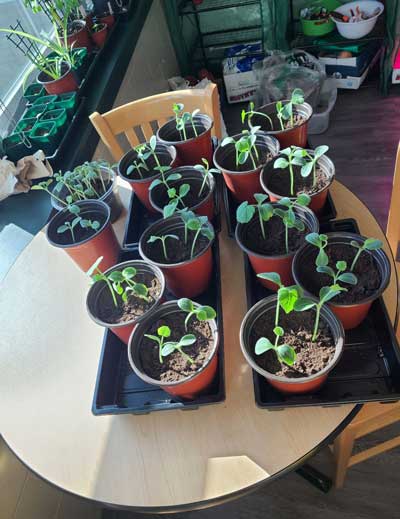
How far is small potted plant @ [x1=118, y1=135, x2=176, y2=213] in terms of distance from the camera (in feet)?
3.61

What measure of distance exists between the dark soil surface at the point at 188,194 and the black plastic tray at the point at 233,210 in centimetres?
10

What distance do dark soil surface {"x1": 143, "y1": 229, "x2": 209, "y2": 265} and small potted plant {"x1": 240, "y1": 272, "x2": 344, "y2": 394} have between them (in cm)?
23

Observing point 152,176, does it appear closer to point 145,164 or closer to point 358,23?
point 145,164

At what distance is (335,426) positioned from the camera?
73cm

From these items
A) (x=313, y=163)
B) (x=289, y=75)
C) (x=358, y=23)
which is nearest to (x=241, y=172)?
(x=313, y=163)

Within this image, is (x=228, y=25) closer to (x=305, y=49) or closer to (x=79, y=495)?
(x=305, y=49)

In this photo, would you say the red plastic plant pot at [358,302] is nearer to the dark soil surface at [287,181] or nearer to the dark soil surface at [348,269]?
the dark soil surface at [348,269]

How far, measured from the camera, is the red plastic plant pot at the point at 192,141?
1158 mm

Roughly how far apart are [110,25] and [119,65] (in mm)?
378

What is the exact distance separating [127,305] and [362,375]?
49cm

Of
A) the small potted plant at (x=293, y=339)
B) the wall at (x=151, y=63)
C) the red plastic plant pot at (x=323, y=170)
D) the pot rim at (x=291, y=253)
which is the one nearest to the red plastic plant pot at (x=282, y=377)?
the small potted plant at (x=293, y=339)

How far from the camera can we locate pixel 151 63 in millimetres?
2535

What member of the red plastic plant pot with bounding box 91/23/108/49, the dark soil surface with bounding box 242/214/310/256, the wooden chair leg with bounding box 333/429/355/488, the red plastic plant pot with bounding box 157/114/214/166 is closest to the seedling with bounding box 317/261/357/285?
the dark soil surface with bounding box 242/214/310/256

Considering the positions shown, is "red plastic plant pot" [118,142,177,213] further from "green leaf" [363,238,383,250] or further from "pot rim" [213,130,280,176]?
"green leaf" [363,238,383,250]
